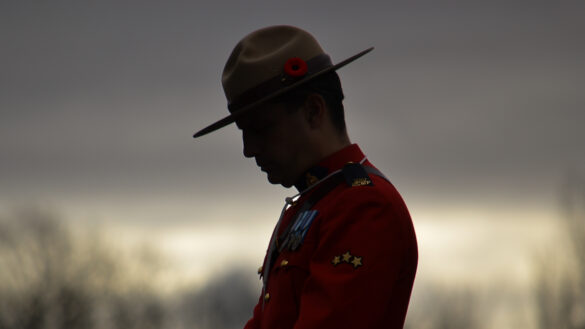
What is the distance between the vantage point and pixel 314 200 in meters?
4.53

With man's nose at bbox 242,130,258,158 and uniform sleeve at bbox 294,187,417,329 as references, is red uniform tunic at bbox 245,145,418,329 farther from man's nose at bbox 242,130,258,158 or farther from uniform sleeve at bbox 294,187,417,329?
man's nose at bbox 242,130,258,158

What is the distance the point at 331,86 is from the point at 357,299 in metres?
1.00

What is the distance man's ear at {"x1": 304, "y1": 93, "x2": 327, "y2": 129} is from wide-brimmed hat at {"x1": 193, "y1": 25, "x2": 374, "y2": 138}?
0.27 ft

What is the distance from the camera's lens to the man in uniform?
4.03 metres

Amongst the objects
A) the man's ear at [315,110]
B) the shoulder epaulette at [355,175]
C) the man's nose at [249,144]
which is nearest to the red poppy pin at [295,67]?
the man's ear at [315,110]

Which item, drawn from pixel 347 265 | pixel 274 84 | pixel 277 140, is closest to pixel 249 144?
pixel 277 140

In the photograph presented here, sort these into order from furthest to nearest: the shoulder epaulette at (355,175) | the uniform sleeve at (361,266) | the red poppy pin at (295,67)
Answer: the red poppy pin at (295,67) < the shoulder epaulette at (355,175) < the uniform sleeve at (361,266)

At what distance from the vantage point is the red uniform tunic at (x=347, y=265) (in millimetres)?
3990

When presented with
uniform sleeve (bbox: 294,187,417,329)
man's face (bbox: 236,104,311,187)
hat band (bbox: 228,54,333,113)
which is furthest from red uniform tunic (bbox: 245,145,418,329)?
hat band (bbox: 228,54,333,113)

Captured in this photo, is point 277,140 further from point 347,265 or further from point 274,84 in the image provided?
point 347,265

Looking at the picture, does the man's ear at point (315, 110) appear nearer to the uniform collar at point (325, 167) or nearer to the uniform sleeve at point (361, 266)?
the uniform collar at point (325, 167)

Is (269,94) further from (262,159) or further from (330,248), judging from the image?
(330,248)

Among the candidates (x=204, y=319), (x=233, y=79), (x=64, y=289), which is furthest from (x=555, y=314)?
(x=204, y=319)

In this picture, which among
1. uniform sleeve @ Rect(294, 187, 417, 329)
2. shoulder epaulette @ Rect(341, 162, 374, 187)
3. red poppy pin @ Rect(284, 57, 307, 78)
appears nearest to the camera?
uniform sleeve @ Rect(294, 187, 417, 329)
